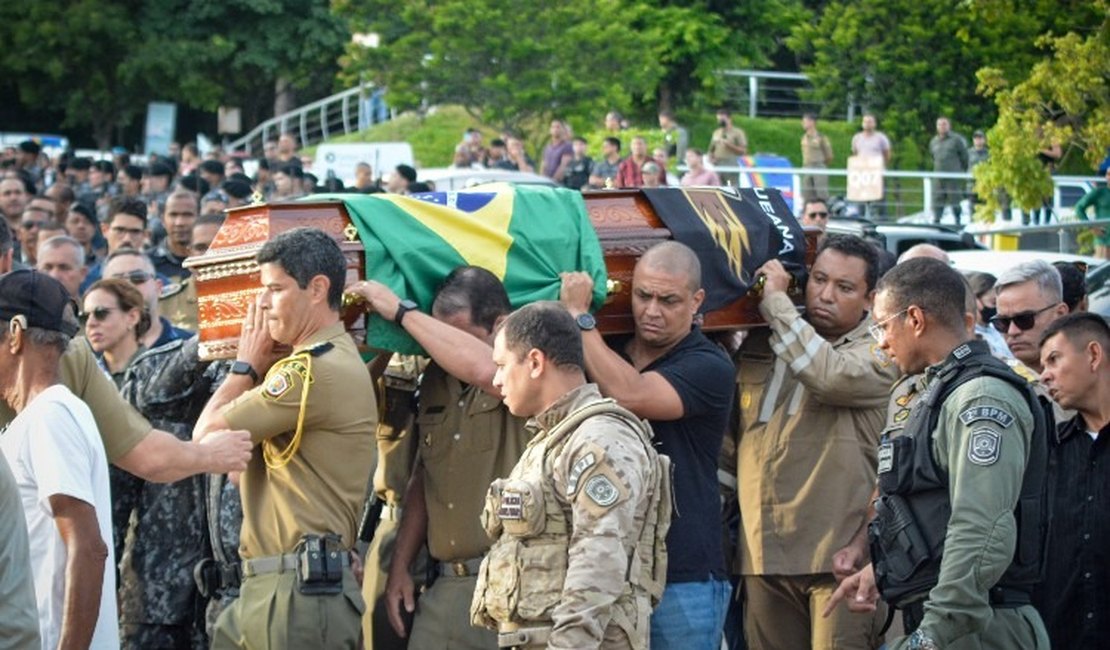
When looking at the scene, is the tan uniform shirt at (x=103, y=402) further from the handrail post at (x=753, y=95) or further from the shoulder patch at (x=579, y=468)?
the handrail post at (x=753, y=95)

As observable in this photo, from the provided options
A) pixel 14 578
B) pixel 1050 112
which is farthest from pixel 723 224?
pixel 1050 112

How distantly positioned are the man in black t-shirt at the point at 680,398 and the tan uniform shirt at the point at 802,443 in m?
0.56

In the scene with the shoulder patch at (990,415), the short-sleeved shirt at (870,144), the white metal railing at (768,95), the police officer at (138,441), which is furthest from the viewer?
the white metal railing at (768,95)

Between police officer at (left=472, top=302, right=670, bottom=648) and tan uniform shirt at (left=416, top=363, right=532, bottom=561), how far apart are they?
3.43 feet

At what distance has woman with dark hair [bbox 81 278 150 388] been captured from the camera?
8172mm

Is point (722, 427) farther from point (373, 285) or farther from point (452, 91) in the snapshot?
point (452, 91)

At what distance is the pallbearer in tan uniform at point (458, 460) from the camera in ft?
22.0

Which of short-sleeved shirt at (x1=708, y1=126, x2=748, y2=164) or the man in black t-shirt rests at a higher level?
short-sleeved shirt at (x1=708, y1=126, x2=748, y2=164)

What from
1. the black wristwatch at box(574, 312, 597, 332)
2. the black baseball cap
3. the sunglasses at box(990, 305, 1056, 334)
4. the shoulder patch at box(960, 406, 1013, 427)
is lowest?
the shoulder patch at box(960, 406, 1013, 427)

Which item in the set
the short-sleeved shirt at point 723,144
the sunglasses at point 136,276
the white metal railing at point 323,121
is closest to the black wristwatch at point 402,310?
the sunglasses at point 136,276

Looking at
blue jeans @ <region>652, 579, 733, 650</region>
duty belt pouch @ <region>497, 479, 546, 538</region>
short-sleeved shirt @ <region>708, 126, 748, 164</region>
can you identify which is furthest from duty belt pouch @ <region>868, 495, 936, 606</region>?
short-sleeved shirt @ <region>708, 126, 748, 164</region>

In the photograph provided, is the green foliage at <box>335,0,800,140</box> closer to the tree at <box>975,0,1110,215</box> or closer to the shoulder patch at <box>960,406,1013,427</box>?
the tree at <box>975,0,1110,215</box>

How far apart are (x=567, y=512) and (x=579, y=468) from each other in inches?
6.8

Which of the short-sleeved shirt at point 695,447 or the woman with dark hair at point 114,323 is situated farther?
the woman with dark hair at point 114,323
